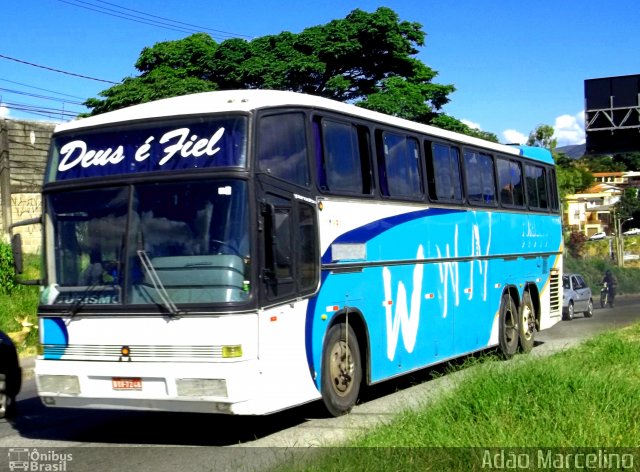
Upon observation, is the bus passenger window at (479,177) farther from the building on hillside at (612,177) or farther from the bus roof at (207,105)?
the building on hillside at (612,177)

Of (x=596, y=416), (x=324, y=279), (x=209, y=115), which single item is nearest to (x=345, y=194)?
(x=324, y=279)

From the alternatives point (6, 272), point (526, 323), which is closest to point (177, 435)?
point (526, 323)

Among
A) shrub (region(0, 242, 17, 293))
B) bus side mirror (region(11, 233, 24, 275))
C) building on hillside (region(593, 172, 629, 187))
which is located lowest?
bus side mirror (region(11, 233, 24, 275))

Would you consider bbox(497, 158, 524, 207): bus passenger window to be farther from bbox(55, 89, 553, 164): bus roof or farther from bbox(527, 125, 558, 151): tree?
bbox(527, 125, 558, 151): tree

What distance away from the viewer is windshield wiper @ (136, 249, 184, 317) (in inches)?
339

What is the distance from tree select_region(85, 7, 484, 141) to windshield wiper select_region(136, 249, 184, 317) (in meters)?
26.0

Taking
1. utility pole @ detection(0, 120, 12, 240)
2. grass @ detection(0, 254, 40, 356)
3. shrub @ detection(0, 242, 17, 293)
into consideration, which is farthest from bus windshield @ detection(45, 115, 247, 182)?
utility pole @ detection(0, 120, 12, 240)

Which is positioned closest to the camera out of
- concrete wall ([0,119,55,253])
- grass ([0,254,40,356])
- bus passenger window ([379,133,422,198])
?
bus passenger window ([379,133,422,198])

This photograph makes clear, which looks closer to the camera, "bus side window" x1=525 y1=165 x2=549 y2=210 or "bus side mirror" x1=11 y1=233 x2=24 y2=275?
"bus side mirror" x1=11 y1=233 x2=24 y2=275

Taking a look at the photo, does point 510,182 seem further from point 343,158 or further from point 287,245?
point 287,245

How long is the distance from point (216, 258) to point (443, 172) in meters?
6.16

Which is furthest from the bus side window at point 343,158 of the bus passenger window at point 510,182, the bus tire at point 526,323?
the bus tire at point 526,323

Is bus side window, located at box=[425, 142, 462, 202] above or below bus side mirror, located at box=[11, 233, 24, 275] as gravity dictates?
above

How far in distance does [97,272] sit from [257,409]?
2.04m
